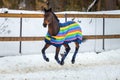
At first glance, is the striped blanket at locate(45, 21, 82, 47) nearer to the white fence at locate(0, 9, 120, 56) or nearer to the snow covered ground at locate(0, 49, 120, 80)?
the snow covered ground at locate(0, 49, 120, 80)

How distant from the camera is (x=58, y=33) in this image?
15.4 metres

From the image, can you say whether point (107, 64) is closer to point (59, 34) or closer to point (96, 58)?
point (96, 58)

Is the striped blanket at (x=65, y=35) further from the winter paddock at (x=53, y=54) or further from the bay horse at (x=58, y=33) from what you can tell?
the winter paddock at (x=53, y=54)

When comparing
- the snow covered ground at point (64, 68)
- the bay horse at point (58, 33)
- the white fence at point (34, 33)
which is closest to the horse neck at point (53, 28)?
the bay horse at point (58, 33)

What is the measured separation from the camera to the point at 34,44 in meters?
17.8

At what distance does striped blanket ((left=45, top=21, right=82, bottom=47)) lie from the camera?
15350 millimetres

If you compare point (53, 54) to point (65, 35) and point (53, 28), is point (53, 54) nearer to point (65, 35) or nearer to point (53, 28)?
point (65, 35)

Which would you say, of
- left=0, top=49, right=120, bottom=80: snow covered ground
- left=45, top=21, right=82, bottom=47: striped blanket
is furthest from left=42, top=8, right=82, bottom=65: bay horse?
left=0, top=49, right=120, bottom=80: snow covered ground

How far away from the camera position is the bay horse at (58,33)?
49.1 ft

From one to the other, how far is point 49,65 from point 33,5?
532 inches

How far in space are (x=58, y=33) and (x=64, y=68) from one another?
1.45 meters

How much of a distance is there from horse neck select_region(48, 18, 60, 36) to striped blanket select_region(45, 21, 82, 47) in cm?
15

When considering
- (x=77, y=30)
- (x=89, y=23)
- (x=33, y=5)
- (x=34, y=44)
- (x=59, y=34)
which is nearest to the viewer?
(x=59, y=34)

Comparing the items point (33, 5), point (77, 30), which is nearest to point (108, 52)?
point (77, 30)
